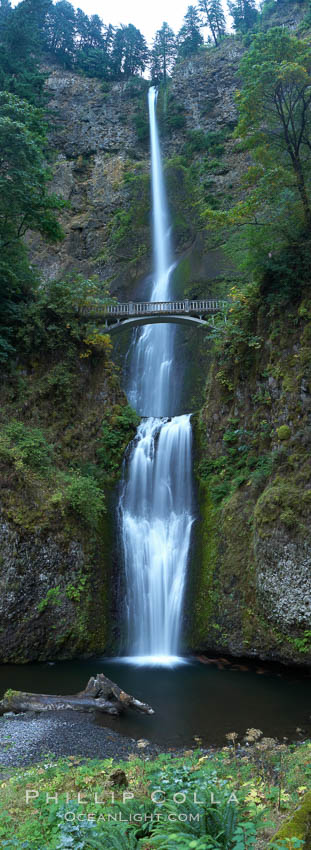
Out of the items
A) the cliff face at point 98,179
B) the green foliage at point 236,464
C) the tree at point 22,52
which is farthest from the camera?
the cliff face at point 98,179

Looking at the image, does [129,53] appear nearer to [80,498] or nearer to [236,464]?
[236,464]

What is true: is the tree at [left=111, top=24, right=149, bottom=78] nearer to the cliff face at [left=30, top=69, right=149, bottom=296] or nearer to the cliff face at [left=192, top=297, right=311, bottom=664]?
the cliff face at [left=30, top=69, right=149, bottom=296]

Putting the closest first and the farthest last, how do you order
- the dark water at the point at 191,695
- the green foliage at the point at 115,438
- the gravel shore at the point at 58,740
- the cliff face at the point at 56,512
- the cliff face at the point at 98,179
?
the gravel shore at the point at 58,740
the dark water at the point at 191,695
the cliff face at the point at 56,512
the green foliage at the point at 115,438
the cliff face at the point at 98,179

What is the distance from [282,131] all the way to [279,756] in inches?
578

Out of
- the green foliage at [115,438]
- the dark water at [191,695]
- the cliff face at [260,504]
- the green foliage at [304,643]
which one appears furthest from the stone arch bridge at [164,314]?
the dark water at [191,695]

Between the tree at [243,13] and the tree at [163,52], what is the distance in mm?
5983

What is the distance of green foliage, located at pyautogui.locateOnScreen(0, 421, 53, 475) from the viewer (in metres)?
12.1

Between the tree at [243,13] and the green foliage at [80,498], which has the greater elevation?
the tree at [243,13]

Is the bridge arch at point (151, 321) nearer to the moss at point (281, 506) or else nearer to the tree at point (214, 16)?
the moss at point (281, 506)

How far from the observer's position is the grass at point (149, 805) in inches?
122

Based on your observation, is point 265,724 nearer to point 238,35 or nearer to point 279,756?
point 279,756

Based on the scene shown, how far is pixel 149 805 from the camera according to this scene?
11.7 feet

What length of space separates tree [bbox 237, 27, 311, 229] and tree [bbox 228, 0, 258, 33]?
125 feet

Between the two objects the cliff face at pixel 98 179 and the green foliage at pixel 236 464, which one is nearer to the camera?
the green foliage at pixel 236 464
